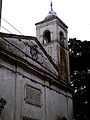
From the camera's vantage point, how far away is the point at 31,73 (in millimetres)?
12812

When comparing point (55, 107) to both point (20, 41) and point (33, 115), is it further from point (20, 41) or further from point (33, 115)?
point (20, 41)

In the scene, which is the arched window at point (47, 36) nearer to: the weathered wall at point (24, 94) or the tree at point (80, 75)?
the tree at point (80, 75)

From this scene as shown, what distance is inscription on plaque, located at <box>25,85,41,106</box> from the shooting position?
12086 millimetres

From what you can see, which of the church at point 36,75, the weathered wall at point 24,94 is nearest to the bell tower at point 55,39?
the church at point 36,75

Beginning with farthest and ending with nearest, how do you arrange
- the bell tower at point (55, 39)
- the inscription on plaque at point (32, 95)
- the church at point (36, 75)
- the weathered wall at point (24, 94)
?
the bell tower at point (55, 39), the inscription on plaque at point (32, 95), the church at point (36, 75), the weathered wall at point (24, 94)

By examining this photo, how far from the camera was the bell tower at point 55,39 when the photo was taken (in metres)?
17.1

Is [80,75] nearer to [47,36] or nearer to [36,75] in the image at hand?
[47,36]

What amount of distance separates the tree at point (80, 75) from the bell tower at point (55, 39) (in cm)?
233

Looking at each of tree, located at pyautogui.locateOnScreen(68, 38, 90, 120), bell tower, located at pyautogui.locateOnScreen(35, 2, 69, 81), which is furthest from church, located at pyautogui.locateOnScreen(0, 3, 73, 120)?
tree, located at pyautogui.locateOnScreen(68, 38, 90, 120)

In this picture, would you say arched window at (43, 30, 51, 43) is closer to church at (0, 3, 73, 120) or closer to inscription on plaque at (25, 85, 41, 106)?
church at (0, 3, 73, 120)

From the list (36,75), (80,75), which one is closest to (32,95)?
(36,75)

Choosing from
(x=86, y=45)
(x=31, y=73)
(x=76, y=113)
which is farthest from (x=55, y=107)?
(x=86, y=45)

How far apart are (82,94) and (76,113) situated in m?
1.86

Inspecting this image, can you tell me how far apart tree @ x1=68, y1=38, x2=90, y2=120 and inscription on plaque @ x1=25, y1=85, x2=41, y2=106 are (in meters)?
6.75
